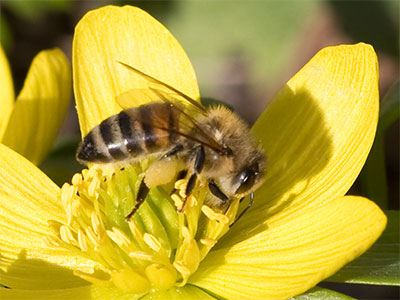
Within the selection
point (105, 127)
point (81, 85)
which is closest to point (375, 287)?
point (81, 85)

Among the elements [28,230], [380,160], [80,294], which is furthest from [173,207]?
[380,160]

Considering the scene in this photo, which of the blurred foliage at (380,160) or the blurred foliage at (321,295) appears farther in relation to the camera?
the blurred foliage at (380,160)

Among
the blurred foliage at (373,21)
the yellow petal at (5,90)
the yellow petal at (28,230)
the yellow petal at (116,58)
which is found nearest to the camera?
the yellow petal at (28,230)

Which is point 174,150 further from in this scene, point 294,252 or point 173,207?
point 294,252

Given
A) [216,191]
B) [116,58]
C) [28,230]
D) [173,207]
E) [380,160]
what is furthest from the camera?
[380,160]

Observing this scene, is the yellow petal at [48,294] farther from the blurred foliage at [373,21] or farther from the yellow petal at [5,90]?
the blurred foliage at [373,21]

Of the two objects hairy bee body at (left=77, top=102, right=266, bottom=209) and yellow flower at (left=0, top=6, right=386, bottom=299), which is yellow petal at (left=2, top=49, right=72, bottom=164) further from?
hairy bee body at (left=77, top=102, right=266, bottom=209)

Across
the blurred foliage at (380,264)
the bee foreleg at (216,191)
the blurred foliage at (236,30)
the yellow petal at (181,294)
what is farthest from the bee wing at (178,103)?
the blurred foliage at (236,30)
